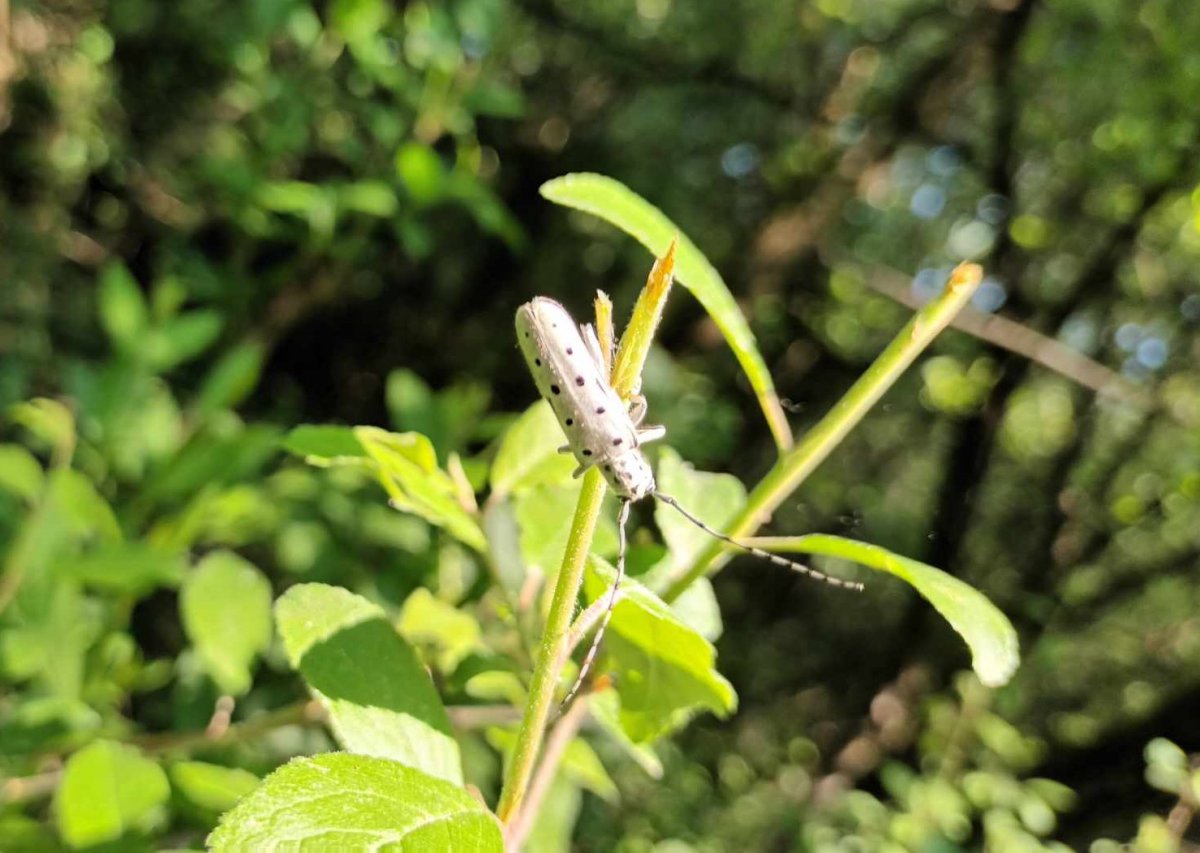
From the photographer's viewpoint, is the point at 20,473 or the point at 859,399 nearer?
the point at 859,399

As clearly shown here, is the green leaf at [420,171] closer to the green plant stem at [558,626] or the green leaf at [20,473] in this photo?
the green leaf at [20,473]

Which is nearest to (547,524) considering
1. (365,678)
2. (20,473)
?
(365,678)

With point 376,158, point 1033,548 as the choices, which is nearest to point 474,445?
point 376,158

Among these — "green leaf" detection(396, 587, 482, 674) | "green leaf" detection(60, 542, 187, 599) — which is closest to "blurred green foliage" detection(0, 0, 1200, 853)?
"green leaf" detection(60, 542, 187, 599)

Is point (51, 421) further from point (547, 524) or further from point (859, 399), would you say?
point (859, 399)

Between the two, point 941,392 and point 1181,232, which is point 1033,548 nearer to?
point 941,392

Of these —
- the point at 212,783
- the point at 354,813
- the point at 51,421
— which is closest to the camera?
the point at 354,813

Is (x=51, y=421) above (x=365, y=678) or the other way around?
the other way around
